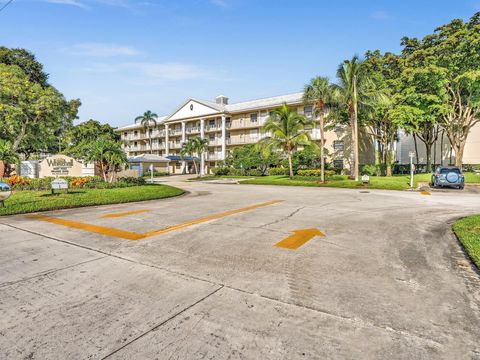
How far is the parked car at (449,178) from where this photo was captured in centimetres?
1912

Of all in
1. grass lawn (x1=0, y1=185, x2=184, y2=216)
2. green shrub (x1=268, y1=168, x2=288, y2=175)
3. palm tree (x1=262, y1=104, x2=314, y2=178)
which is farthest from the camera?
green shrub (x1=268, y1=168, x2=288, y2=175)

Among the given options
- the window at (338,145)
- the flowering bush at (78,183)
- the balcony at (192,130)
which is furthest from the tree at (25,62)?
the window at (338,145)

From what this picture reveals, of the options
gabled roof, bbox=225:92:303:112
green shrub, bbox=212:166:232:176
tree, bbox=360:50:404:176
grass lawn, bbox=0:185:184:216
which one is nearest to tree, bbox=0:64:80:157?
grass lawn, bbox=0:185:184:216

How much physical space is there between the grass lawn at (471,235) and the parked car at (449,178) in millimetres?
13272

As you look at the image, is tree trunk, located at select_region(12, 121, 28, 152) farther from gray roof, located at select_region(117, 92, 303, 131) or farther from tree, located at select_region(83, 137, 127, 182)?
gray roof, located at select_region(117, 92, 303, 131)

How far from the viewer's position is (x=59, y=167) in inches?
840

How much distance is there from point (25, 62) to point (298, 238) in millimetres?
42379

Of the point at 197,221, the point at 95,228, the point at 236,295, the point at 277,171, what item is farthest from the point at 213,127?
the point at 236,295

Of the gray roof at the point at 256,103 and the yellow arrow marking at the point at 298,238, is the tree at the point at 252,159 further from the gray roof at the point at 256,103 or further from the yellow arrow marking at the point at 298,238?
the yellow arrow marking at the point at 298,238

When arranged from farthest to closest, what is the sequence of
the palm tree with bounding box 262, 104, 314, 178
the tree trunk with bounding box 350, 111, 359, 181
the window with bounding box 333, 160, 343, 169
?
the window with bounding box 333, 160, 343, 169, the palm tree with bounding box 262, 104, 314, 178, the tree trunk with bounding box 350, 111, 359, 181

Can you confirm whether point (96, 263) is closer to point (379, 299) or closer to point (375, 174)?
point (379, 299)

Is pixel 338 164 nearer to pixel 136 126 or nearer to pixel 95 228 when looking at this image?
pixel 95 228

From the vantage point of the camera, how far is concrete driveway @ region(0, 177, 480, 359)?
2.68 meters

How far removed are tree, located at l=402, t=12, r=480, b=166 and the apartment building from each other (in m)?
11.2
